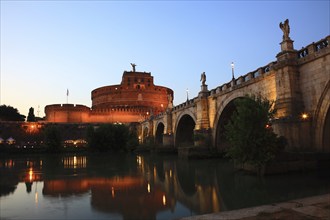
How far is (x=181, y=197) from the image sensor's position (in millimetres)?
11250

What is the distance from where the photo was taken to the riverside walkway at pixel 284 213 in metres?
6.22

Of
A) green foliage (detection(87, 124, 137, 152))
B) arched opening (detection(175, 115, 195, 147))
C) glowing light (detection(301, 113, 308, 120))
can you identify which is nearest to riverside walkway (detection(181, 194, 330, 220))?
glowing light (detection(301, 113, 308, 120))

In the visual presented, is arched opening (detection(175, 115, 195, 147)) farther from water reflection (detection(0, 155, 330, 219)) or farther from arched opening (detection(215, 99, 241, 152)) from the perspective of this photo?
water reflection (detection(0, 155, 330, 219))

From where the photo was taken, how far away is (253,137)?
→ 1448cm

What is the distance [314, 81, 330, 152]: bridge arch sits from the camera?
1560cm

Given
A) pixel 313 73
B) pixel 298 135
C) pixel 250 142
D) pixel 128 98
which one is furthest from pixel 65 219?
pixel 128 98

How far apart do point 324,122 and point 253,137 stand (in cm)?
459

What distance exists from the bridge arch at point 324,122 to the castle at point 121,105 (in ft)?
237

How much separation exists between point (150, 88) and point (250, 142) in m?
92.7

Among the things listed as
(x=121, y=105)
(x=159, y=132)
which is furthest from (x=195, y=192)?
(x=121, y=105)

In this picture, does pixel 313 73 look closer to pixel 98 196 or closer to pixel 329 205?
pixel 329 205

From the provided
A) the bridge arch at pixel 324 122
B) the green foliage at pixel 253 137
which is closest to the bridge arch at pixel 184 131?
the bridge arch at pixel 324 122

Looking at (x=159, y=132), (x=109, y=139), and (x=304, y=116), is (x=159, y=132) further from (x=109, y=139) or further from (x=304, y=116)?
(x=304, y=116)

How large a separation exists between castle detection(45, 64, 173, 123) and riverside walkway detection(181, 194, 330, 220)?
3139 inches
